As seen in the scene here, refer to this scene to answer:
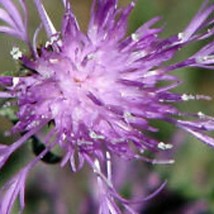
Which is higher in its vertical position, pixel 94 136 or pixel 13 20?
pixel 13 20

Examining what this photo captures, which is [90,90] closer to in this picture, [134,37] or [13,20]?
[134,37]

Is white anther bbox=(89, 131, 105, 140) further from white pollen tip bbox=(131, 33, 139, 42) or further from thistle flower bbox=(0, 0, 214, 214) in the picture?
white pollen tip bbox=(131, 33, 139, 42)

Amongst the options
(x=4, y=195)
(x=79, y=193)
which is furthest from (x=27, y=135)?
(x=79, y=193)

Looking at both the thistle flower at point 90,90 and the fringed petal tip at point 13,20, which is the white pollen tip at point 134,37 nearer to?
the thistle flower at point 90,90

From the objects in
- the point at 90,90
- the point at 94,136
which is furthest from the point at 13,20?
the point at 94,136

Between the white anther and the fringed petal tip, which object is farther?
the fringed petal tip

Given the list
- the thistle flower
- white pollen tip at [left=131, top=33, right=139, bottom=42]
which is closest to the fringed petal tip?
the thistle flower

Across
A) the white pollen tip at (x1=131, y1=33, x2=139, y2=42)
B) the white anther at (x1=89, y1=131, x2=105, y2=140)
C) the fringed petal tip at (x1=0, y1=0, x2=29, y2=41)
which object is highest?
the fringed petal tip at (x1=0, y1=0, x2=29, y2=41)

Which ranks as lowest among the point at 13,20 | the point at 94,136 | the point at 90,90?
the point at 94,136

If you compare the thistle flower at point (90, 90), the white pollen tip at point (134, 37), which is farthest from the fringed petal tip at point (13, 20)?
the white pollen tip at point (134, 37)

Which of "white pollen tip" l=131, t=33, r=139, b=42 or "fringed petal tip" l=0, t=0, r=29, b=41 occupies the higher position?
"fringed petal tip" l=0, t=0, r=29, b=41
